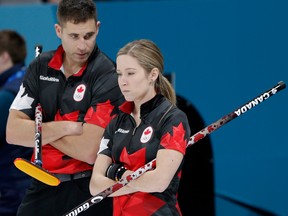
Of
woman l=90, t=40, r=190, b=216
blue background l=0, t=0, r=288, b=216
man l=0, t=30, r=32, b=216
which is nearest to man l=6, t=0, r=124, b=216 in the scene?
woman l=90, t=40, r=190, b=216

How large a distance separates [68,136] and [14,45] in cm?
188

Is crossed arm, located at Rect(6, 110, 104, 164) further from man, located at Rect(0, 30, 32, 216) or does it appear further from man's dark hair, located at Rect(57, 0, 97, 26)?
man, located at Rect(0, 30, 32, 216)

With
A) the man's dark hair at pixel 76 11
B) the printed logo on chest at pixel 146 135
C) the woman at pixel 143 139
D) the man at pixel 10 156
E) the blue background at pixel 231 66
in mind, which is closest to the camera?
the woman at pixel 143 139

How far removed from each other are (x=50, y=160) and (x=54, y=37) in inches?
80.9

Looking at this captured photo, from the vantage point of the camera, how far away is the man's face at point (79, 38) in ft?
14.3

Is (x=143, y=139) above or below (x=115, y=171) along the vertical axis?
above

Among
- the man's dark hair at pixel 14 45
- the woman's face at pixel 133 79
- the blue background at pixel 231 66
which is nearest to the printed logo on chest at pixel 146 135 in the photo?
the woman's face at pixel 133 79

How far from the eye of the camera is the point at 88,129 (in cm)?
440

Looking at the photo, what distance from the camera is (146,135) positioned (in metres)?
3.89

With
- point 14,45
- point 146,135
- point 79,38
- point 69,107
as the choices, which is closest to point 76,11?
point 79,38

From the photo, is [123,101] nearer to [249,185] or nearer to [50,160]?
[50,160]

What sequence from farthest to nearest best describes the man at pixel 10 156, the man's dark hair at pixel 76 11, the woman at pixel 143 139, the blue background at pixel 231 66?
the blue background at pixel 231 66 < the man at pixel 10 156 < the man's dark hair at pixel 76 11 < the woman at pixel 143 139

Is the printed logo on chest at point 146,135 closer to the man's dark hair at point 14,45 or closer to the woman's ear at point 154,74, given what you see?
the woman's ear at point 154,74

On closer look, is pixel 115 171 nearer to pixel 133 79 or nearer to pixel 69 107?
pixel 133 79
